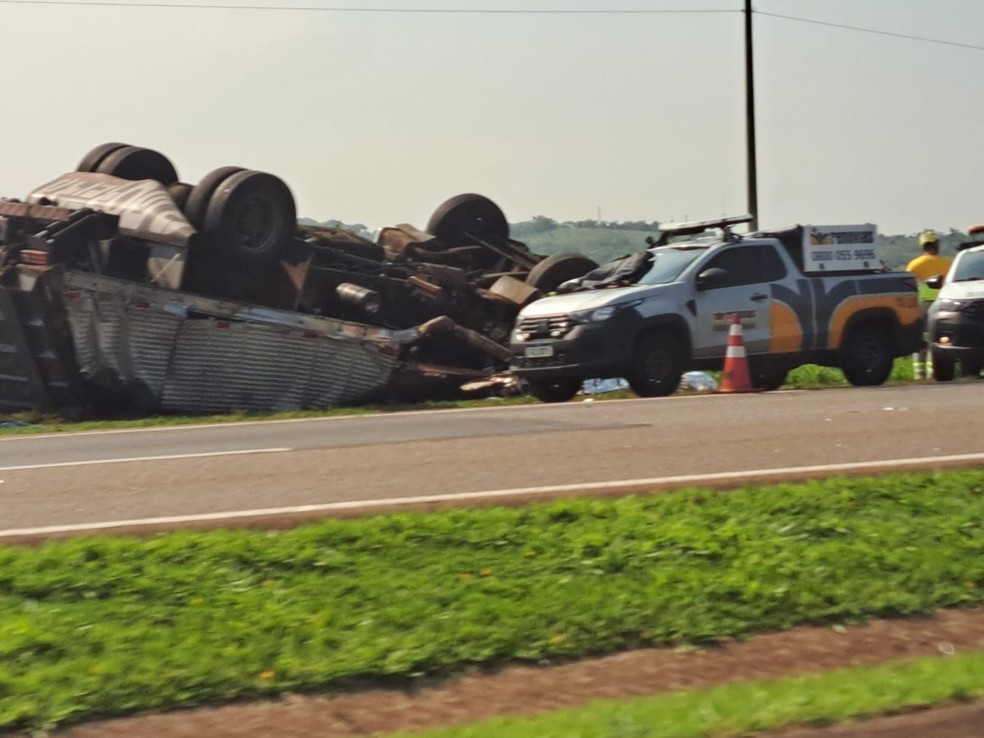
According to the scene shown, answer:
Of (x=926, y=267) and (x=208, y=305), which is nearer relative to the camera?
(x=208, y=305)

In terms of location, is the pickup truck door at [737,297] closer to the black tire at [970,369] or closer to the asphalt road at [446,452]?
the asphalt road at [446,452]

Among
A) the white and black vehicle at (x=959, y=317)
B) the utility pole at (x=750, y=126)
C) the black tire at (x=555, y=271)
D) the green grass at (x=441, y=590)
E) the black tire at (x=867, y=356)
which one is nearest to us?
the green grass at (x=441, y=590)

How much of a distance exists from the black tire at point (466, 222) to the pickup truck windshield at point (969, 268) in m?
7.54

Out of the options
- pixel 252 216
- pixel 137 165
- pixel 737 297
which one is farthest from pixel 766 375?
pixel 137 165

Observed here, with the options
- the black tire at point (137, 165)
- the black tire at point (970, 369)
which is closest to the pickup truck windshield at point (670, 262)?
the black tire at point (970, 369)

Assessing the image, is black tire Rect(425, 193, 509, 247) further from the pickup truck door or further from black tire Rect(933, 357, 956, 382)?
black tire Rect(933, 357, 956, 382)

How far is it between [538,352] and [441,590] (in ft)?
33.6

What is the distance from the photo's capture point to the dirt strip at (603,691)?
5.62 metres

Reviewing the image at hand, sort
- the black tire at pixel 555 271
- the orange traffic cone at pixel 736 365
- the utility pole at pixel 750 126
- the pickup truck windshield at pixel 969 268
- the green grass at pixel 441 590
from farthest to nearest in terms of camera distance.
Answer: the utility pole at pixel 750 126 → the black tire at pixel 555 271 → the pickup truck windshield at pixel 969 268 → the orange traffic cone at pixel 736 365 → the green grass at pixel 441 590

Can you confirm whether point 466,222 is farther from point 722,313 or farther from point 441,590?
point 441,590

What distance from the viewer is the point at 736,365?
17188 mm

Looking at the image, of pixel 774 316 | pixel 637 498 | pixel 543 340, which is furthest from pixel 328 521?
pixel 774 316

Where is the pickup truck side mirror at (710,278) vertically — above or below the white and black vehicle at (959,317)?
above

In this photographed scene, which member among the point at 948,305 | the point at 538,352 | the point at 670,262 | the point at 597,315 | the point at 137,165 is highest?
the point at 137,165
